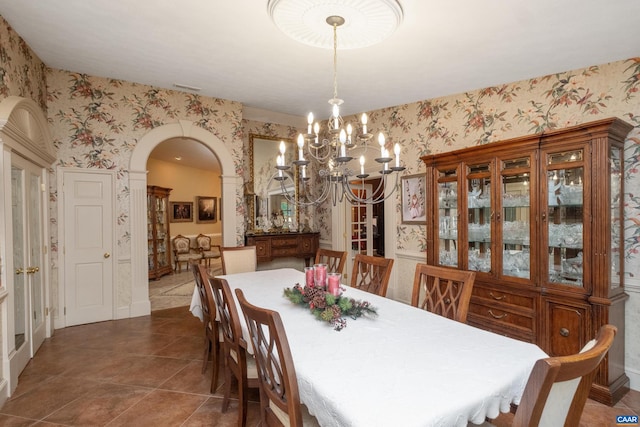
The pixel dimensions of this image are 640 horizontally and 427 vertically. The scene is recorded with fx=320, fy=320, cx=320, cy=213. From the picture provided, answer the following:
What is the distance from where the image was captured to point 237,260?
3.72 metres

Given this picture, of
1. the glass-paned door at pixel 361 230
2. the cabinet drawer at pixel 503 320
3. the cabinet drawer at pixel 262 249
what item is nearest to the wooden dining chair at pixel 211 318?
the cabinet drawer at pixel 503 320

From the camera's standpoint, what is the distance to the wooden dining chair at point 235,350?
1.76 meters

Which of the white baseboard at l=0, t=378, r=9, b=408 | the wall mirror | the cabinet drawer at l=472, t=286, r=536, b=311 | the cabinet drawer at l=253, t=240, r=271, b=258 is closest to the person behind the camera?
the white baseboard at l=0, t=378, r=9, b=408

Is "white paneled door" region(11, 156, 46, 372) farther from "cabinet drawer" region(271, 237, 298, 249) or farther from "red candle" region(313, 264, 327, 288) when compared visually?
"cabinet drawer" region(271, 237, 298, 249)

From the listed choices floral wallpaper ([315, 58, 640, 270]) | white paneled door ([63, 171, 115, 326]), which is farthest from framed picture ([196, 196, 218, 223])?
floral wallpaper ([315, 58, 640, 270])

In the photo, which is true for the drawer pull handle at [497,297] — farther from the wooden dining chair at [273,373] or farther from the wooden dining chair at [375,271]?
the wooden dining chair at [273,373]

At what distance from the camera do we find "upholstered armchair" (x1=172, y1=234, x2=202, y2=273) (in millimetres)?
7219

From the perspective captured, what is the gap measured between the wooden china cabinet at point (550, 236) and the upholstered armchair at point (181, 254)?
599 cm

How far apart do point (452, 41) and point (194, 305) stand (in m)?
3.22

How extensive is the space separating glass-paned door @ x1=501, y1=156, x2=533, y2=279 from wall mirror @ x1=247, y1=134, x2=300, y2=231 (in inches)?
131

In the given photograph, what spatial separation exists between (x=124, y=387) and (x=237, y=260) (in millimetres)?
1577

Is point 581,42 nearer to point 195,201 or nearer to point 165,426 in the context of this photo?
point 165,426

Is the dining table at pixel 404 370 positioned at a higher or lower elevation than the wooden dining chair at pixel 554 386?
lower

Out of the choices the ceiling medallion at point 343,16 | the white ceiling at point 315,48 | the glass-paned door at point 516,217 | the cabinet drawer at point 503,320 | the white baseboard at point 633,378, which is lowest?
the white baseboard at point 633,378
